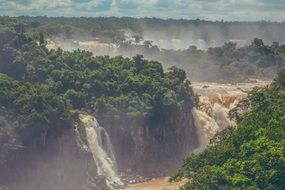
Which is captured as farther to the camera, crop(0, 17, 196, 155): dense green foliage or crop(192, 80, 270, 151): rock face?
crop(192, 80, 270, 151): rock face

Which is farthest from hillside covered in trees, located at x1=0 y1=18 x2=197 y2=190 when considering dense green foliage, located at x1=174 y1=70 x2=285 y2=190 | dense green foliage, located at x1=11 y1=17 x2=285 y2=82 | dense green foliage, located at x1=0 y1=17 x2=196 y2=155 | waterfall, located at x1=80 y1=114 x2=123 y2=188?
dense green foliage, located at x1=11 y1=17 x2=285 y2=82

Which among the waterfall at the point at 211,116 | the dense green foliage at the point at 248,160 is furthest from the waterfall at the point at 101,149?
the dense green foliage at the point at 248,160

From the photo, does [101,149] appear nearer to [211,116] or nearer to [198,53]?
[211,116]

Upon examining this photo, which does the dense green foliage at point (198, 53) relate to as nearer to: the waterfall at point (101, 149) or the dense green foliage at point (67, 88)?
the dense green foliage at point (67, 88)

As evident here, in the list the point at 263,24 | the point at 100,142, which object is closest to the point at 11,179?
the point at 100,142

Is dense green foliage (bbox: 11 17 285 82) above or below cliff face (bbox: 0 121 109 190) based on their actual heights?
above

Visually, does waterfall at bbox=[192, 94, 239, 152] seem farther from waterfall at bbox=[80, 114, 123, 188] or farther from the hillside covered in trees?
waterfall at bbox=[80, 114, 123, 188]
